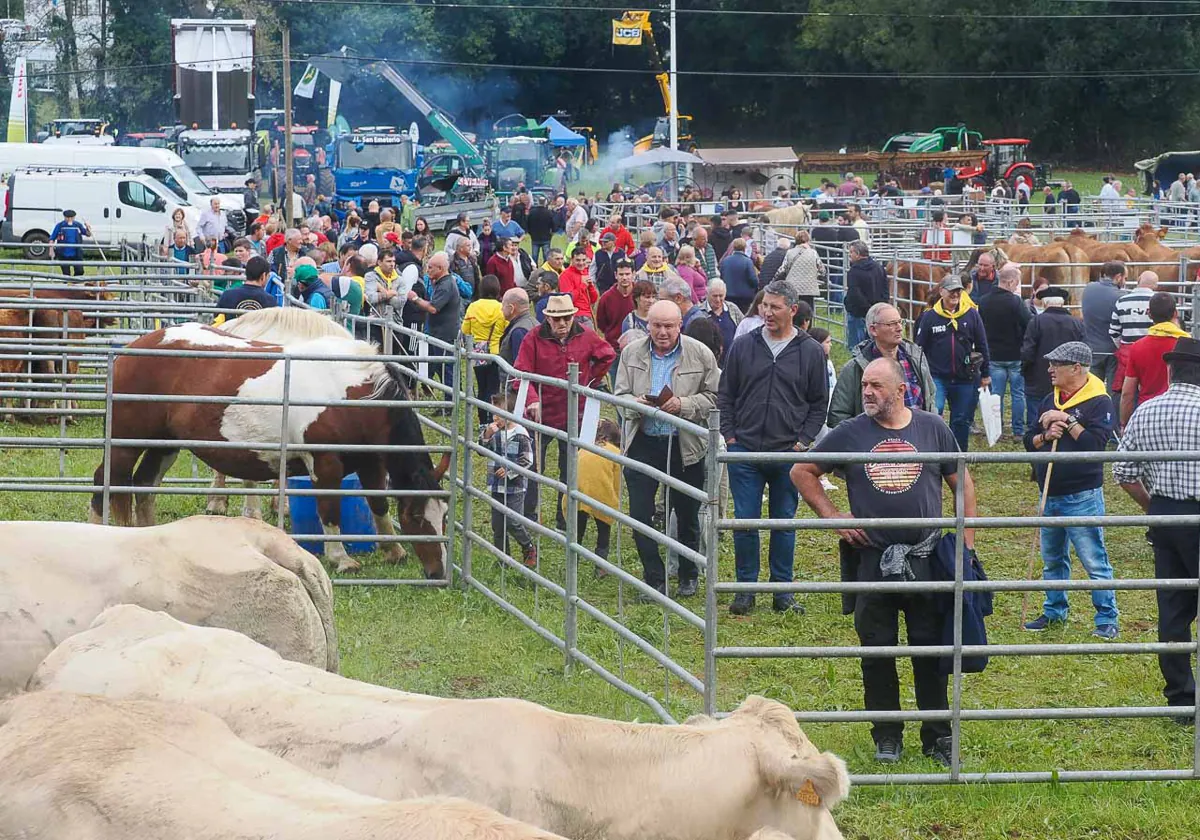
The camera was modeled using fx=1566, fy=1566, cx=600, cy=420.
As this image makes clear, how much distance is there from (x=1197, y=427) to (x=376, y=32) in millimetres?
61196

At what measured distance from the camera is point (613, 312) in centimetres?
1539

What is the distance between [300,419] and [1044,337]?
7035 millimetres

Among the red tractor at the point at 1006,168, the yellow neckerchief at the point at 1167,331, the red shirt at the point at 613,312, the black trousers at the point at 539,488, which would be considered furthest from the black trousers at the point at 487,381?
the red tractor at the point at 1006,168

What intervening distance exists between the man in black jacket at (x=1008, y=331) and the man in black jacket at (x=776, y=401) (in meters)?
A: 6.16

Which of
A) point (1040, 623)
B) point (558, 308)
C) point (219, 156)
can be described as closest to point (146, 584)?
point (558, 308)

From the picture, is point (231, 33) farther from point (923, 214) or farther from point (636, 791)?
point (636, 791)

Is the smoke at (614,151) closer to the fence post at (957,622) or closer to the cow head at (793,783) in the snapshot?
the fence post at (957,622)

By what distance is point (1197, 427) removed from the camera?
788 cm

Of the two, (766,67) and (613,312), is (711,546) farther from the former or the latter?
(766,67)

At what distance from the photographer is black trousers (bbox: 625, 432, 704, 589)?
9258mm

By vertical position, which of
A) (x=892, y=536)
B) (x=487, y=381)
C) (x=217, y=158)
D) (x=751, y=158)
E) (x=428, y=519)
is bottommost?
(x=428, y=519)

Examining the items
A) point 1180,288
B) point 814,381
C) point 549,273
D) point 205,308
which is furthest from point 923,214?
point 814,381

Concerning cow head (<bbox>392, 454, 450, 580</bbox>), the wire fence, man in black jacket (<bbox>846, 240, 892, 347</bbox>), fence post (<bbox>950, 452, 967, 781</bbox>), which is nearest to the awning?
man in black jacket (<bbox>846, 240, 892, 347</bbox>)

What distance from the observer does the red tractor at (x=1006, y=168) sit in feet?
172
